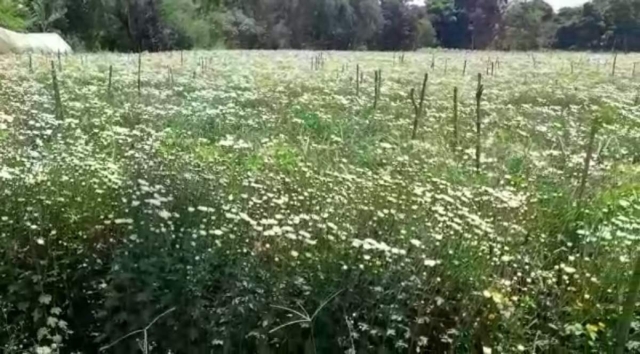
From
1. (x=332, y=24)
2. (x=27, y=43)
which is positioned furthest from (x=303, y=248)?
(x=332, y=24)

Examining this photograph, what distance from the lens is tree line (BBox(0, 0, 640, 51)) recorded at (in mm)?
25703

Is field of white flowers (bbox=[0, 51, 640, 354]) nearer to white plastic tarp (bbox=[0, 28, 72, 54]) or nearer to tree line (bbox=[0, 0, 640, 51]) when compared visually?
white plastic tarp (bbox=[0, 28, 72, 54])

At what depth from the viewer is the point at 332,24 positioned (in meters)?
39.1

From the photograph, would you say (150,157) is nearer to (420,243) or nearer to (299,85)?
(420,243)

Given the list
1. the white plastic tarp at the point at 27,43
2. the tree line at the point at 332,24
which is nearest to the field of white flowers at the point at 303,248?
the white plastic tarp at the point at 27,43

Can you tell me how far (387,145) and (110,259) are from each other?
2513 mm

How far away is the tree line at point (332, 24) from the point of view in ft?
84.3

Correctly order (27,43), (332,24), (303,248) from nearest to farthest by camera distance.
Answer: (303,248) < (27,43) < (332,24)

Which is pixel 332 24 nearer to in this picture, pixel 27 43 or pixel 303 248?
pixel 27 43

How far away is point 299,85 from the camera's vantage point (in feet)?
34.2

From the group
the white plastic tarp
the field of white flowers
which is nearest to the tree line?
the white plastic tarp

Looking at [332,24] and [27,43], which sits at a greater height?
[332,24]

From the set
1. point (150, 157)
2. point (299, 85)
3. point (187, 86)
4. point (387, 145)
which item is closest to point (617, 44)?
point (299, 85)

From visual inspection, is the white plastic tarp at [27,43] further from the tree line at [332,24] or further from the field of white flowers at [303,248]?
the field of white flowers at [303,248]
